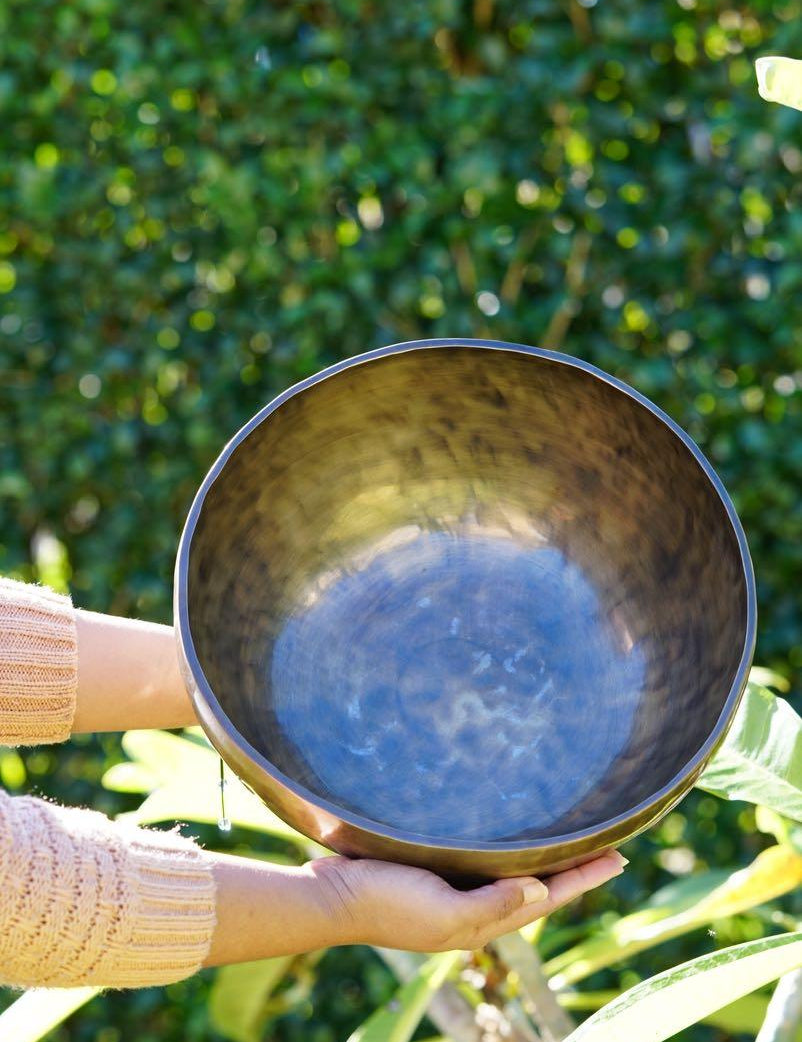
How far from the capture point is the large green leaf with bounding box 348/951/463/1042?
57.5 inches

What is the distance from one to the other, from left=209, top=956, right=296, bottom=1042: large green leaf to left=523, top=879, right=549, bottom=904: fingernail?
1.11 meters

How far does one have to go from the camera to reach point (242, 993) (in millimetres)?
→ 2006

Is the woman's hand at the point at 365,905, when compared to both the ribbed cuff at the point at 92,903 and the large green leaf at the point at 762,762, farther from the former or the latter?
the large green leaf at the point at 762,762

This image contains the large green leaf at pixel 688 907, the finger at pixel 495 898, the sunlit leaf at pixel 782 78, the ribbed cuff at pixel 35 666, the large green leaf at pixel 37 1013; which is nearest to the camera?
the finger at pixel 495 898

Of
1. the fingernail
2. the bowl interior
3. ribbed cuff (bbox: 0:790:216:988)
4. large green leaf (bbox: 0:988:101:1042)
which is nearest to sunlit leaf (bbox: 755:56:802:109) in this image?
the bowl interior

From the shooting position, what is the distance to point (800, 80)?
3.51 ft

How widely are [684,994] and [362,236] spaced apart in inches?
57.5

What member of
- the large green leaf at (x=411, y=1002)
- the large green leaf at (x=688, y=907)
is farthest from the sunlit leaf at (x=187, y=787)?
the large green leaf at (x=688, y=907)

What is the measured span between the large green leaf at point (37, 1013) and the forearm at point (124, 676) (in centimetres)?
29

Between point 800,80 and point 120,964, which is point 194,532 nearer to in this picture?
point 120,964

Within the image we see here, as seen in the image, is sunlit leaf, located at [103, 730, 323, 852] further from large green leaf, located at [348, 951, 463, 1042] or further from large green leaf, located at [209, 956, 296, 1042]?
large green leaf, located at [209, 956, 296, 1042]

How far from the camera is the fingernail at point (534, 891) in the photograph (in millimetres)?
979

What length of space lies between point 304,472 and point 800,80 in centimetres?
53

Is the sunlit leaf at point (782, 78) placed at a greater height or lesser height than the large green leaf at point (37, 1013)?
greater
